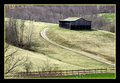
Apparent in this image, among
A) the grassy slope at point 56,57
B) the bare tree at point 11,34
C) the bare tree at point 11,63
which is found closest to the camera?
the bare tree at point 11,63

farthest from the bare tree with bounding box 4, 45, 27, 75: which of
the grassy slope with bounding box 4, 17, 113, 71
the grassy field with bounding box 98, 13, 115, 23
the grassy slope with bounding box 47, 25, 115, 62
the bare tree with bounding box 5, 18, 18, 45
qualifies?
the grassy field with bounding box 98, 13, 115, 23

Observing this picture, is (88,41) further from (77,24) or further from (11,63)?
(11,63)

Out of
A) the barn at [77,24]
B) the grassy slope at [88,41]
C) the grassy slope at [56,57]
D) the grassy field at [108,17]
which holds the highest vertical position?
the grassy field at [108,17]

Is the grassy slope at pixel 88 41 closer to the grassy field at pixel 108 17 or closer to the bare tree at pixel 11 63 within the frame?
the bare tree at pixel 11 63

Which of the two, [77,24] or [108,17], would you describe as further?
[108,17]

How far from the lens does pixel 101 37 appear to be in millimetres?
80562

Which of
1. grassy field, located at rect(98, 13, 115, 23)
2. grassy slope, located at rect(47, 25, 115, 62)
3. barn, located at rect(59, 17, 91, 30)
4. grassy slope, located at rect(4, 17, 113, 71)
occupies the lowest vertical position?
grassy slope, located at rect(4, 17, 113, 71)

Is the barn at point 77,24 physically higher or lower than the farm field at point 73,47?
higher

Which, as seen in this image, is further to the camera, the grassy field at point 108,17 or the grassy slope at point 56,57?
the grassy field at point 108,17

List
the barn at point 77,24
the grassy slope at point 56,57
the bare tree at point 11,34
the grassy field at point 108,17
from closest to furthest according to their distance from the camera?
1. the grassy slope at point 56,57
2. the bare tree at point 11,34
3. the barn at point 77,24
4. the grassy field at point 108,17

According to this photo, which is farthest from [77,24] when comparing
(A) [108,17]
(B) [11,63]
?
(A) [108,17]

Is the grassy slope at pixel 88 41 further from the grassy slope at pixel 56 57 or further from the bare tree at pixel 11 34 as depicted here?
the bare tree at pixel 11 34

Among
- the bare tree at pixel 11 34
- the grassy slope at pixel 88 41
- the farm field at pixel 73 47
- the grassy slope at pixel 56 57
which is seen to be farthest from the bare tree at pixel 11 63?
the grassy slope at pixel 88 41

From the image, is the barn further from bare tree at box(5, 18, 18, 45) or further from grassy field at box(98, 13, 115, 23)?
grassy field at box(98, 13, 115, 23)
